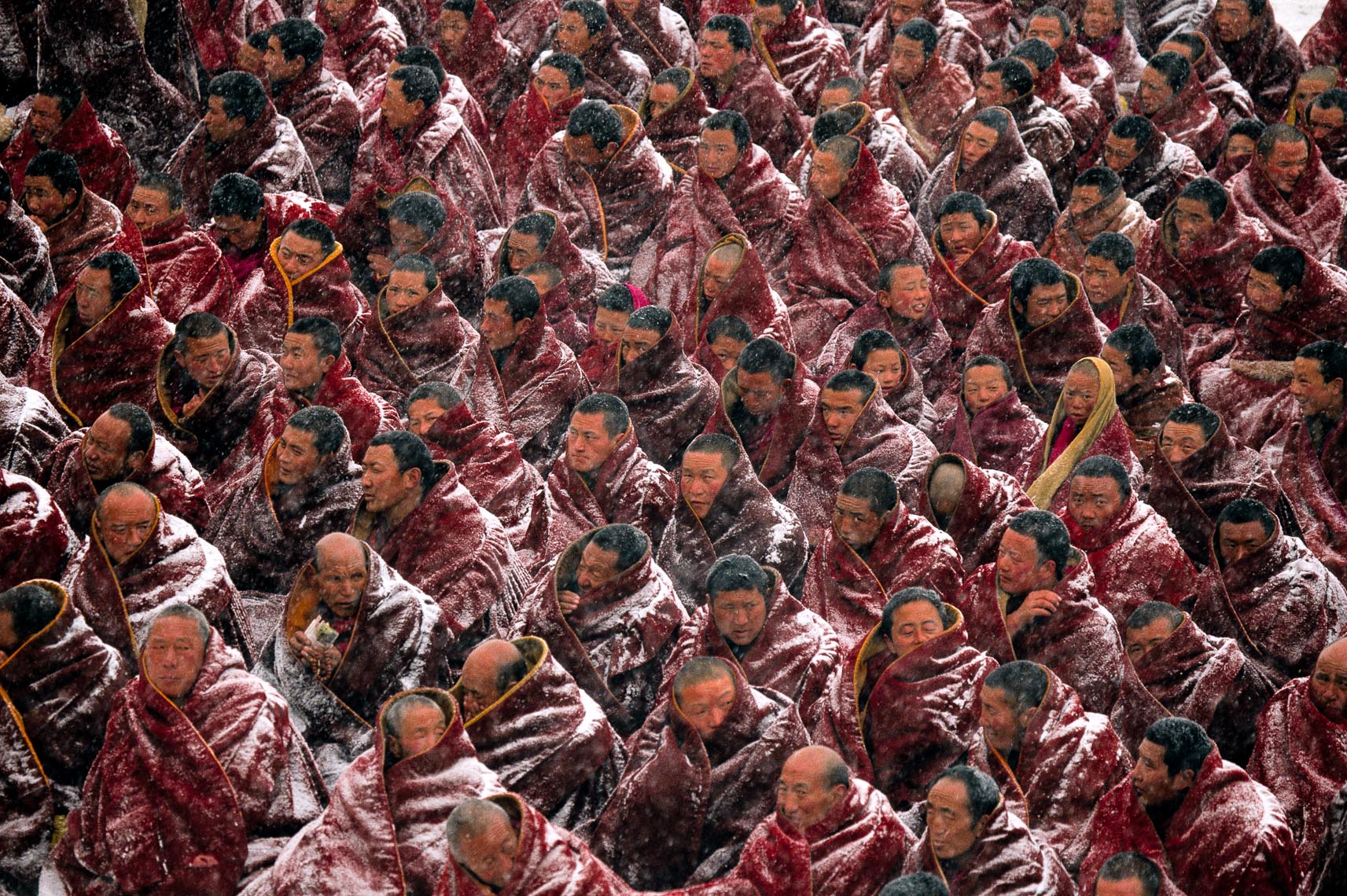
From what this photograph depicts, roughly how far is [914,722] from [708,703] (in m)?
0.88

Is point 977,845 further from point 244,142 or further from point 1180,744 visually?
point 244,142

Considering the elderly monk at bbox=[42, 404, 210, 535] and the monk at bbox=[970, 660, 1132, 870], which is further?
the elderly monk at bbox=[42, 404, 210, 535]

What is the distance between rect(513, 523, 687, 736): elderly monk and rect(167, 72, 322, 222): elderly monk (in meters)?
3.87

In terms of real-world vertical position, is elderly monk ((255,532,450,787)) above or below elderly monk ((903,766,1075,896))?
below

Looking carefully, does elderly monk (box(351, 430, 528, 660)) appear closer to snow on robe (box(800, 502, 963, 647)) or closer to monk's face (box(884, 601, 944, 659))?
snow on robe (box(800, 502, 963, 647))

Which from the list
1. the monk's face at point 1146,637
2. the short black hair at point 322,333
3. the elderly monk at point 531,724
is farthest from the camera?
the short black hair at point 322,333

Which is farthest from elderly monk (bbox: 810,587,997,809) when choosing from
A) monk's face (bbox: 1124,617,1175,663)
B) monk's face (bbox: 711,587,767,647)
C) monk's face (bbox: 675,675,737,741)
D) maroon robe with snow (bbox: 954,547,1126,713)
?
monk's face (bbox: 1124,617,1175,663)

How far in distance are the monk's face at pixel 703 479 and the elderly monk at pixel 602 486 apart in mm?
242

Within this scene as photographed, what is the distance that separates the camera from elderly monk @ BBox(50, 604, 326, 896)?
770 cm

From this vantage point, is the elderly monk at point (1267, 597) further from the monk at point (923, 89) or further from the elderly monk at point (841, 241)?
the monk at point (923, 89)

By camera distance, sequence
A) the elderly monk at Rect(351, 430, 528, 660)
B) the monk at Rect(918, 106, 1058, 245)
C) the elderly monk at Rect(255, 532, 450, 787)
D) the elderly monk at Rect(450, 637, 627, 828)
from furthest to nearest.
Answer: the monk at Rect(918, 106, 1058, 245) → the elderly monk at Rect(351, 430, 528, 660) → the elderly monk at Rect(255, 532, 450, 787) → the elderly monk at Rect(450, 637, 627, 828)

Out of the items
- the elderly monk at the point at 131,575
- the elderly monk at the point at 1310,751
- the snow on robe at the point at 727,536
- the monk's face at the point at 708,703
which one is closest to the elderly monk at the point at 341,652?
the elderly monk at the point at 131,575

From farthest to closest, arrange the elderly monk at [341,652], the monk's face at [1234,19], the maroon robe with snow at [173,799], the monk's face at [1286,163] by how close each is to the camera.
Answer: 1. the monk's face at [1234,19]
2. the monk's face at [1286,163]
3. the elderly monk at [341,652]
4. the maroon robe with snow at [173,799]

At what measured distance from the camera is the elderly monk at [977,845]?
7461mm
